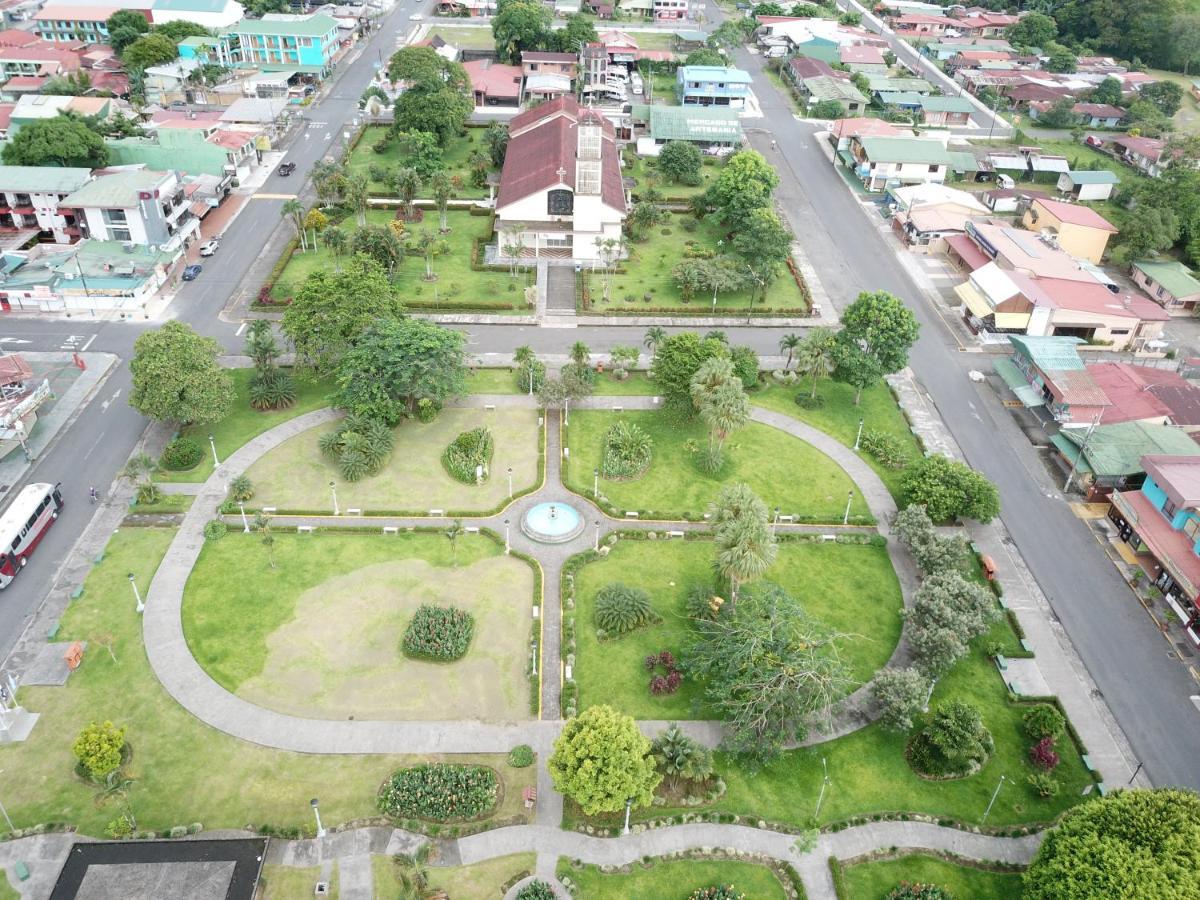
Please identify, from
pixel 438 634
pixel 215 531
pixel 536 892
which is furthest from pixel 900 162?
pixel 536 892

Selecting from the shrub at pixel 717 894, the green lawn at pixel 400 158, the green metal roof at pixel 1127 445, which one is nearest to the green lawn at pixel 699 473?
the green metal roof at pixel 1127 445


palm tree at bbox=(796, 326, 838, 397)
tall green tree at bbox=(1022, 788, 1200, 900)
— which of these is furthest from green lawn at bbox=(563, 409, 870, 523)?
tall green tree at bbox=(1022, 788, 1200, 900)

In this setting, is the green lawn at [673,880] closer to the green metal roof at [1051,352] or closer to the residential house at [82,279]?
the green metal roof at [1051,352]

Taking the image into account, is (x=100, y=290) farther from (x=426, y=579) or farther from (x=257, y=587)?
(x=426, y=579)

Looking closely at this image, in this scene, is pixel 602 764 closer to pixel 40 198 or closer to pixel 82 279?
pixel 82 279

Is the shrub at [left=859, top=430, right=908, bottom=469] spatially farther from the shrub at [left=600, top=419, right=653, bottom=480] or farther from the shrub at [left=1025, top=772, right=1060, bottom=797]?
the shrub at [left=1025, top=772, right=1060, bottom=797]

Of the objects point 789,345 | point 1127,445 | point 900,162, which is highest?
point 900,162

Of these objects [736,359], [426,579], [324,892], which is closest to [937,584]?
[736,359]
